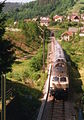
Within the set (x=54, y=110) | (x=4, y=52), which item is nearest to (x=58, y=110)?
(x=54, y=110)

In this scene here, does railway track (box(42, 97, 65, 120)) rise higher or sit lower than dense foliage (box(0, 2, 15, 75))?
lower

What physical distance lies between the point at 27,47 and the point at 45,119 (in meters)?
41.1

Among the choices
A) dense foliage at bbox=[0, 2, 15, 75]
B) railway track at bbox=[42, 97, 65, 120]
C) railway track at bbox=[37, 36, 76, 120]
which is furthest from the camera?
railway track at bbox=[42, 97, 65, 120]

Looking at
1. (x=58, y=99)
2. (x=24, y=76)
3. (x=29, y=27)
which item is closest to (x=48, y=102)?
(x=58, y=99)

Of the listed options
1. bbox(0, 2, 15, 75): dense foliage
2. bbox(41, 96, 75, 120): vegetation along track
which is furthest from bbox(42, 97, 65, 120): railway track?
bbox(0, 2, 15, 75): dense foliage

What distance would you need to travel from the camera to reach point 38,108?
20.3 meters

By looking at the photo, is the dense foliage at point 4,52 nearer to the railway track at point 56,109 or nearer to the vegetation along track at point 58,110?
the railway track at point 56,109

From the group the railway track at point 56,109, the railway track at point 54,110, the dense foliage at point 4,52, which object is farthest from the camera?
the railway track at point 54,110

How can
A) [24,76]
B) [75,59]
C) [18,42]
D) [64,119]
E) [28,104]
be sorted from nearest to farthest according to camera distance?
[64,119], [28,104], [24,76], [75,59], [18,42]

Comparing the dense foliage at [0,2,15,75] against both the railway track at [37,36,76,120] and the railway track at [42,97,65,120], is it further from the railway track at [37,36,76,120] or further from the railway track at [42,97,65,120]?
the railway track at [42,97,65,120]

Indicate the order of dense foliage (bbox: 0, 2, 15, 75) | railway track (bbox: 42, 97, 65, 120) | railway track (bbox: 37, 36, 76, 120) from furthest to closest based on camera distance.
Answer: railway track (bbox: 42, 97, 65, 120) < railway track (bbox: 37, 36, 76, 120) < dense foliage (bbox: 0, 2, 15, 75)

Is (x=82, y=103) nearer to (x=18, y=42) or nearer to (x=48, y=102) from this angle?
(x=48, y=102)

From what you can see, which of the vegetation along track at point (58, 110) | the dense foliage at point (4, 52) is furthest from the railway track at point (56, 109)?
the dense foliage at point (4, 52)

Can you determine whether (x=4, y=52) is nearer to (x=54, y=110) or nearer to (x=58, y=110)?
(x=54, y=110)
